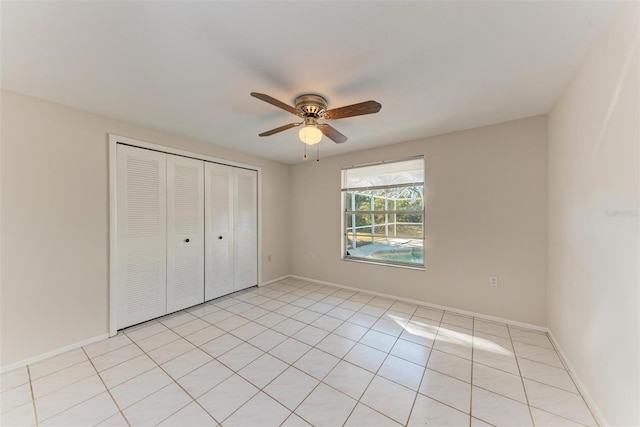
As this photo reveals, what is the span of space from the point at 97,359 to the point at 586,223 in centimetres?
406

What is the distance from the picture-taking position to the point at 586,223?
1.65 m

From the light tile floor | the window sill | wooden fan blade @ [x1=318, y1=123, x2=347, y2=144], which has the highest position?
wooden fan blade @ [x1=318, y1=123, x2=347, y2=144]

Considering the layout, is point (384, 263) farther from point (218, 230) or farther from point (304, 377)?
point (218, 230)

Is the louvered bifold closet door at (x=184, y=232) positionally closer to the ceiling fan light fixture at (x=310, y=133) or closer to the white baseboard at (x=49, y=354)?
the white baseboard at (x=49, y=354)

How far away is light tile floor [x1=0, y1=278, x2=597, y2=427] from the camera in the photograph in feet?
4.83

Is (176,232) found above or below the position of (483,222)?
below

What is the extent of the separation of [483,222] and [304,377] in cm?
257

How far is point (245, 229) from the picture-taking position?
3.95 meters

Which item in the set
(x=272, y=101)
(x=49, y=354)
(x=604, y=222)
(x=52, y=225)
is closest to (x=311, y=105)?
(x=272, y=101)

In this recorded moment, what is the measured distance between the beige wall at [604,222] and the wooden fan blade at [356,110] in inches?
50.4

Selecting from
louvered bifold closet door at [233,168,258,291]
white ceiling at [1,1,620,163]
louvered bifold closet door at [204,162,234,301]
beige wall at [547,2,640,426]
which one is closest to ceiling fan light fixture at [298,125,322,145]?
white ceiling at [1,1,620,163]

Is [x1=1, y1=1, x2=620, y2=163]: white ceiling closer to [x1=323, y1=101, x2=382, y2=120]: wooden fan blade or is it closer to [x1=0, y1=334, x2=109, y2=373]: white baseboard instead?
[x1=323, y1=101, x2=382, y2=120]: wooden fan blade

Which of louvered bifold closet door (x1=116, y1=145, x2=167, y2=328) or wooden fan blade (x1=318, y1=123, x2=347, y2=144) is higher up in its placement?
wooden fan blade (x1=318, y1=123, x2=347, y2=144)

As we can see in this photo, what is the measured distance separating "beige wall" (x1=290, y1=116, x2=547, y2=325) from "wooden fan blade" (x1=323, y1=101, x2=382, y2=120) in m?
1.74
